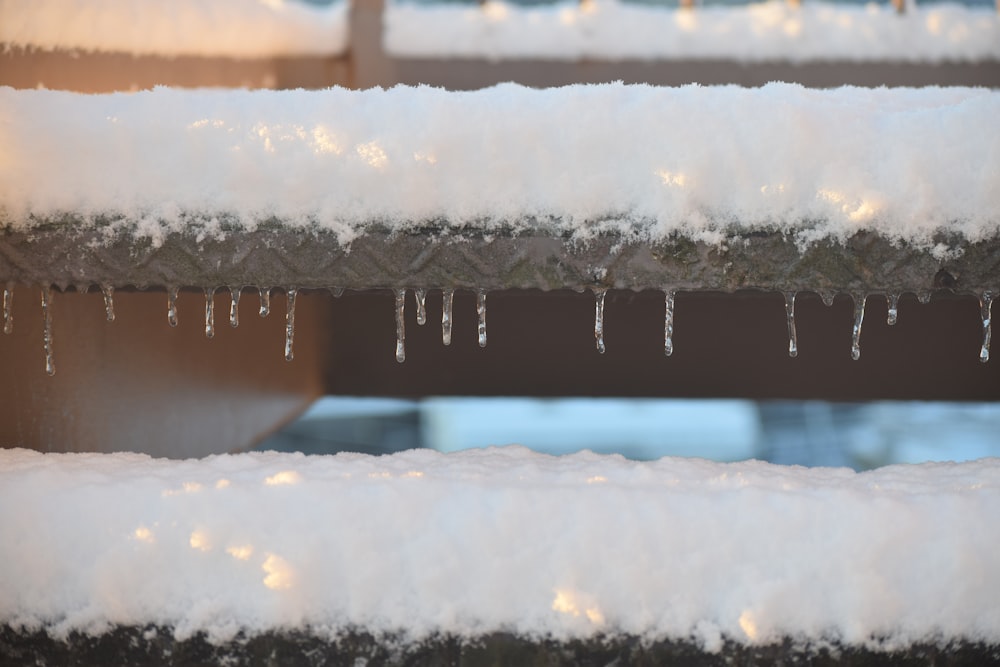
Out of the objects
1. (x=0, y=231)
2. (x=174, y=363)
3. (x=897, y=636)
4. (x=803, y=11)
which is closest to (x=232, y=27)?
(x=174, y=363)

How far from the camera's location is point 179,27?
8.25 ft

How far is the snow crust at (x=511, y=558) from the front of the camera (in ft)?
3.33

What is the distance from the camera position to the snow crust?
1016 millimetres

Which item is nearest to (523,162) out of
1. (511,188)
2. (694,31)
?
(511,188)

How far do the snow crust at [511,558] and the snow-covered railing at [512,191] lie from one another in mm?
303

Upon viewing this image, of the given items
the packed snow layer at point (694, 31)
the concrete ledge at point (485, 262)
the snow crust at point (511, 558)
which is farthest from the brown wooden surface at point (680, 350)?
the snow crust at point (511, 558)

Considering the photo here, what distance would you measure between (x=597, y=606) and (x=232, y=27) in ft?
8.81

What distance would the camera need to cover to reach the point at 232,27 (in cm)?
294

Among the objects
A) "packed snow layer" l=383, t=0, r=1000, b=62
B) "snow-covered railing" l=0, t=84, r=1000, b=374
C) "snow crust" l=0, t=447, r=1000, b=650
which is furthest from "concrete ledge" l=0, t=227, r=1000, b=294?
"packed snow layer" l=383, t=0, r=1000, b=62

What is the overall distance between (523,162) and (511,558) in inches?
21.5

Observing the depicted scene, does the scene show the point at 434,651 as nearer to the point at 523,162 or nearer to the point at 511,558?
the point at 511,558

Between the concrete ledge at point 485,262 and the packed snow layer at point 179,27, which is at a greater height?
the packed snow layer at point 179,27

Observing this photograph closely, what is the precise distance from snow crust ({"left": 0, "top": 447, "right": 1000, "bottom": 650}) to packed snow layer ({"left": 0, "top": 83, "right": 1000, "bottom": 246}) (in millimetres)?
368

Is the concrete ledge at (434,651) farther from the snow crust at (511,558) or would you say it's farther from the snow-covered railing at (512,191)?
the snow-covered railing at (512,191)
